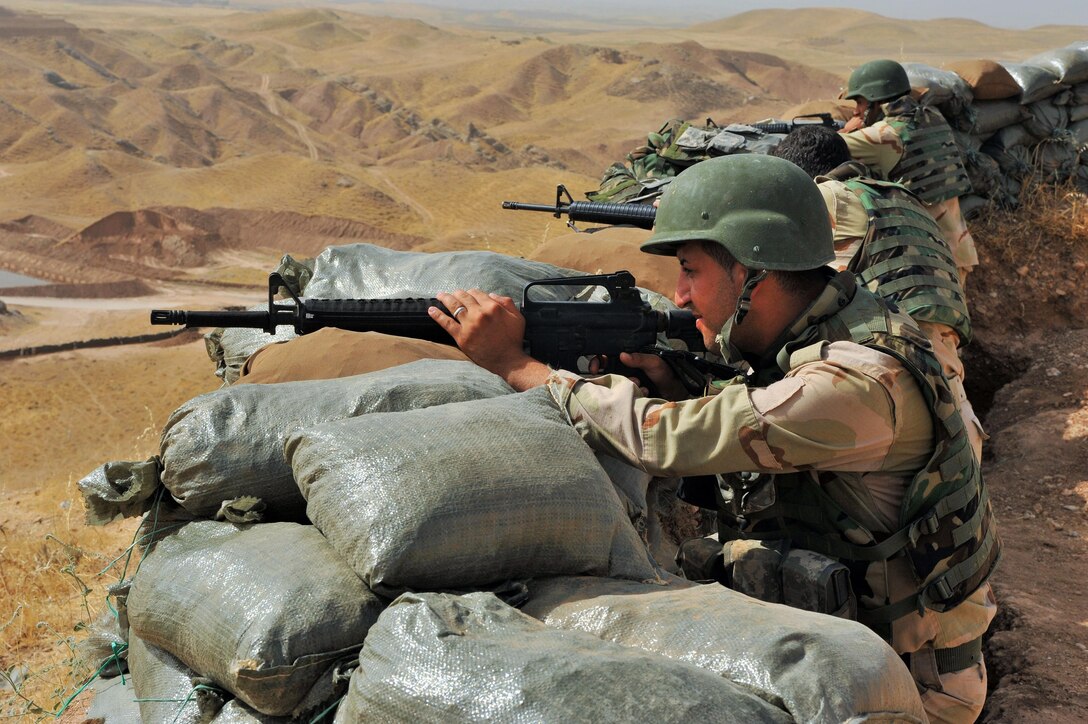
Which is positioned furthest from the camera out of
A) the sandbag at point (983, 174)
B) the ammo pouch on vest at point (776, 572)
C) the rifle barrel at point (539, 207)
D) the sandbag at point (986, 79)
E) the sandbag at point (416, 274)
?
the sandbag at point (986, 79)

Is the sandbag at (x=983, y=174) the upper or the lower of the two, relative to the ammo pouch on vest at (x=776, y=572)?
lower

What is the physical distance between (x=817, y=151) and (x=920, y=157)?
199 centimetres

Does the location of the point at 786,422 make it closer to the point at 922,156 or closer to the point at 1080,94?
the point at 922,156

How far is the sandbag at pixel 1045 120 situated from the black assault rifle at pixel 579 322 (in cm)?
678

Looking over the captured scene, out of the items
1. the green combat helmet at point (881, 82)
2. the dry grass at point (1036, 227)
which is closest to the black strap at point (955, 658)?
the green combat helmet at point (881, 82)

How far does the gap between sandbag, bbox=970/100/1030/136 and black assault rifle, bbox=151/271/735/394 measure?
6154mm

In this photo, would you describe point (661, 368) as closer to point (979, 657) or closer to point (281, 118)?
point (979, 657)

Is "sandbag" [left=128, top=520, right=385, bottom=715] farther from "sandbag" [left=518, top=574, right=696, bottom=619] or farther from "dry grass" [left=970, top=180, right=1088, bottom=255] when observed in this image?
"dry grass" [left=970, top=180, right=1088, bottom=255]

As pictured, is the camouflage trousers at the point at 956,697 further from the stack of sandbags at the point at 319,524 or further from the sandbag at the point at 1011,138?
the sandbag at the point at 1011,138

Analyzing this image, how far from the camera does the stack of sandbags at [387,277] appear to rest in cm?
348

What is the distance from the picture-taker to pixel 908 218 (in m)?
4.45

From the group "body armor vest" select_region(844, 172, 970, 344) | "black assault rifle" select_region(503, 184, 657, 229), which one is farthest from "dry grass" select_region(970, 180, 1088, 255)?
"black assault rifle" select_region(503, 184, 657, 229)

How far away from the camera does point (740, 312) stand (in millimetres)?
2305

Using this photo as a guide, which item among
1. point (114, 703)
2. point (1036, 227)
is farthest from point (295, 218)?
point (114, 703)
